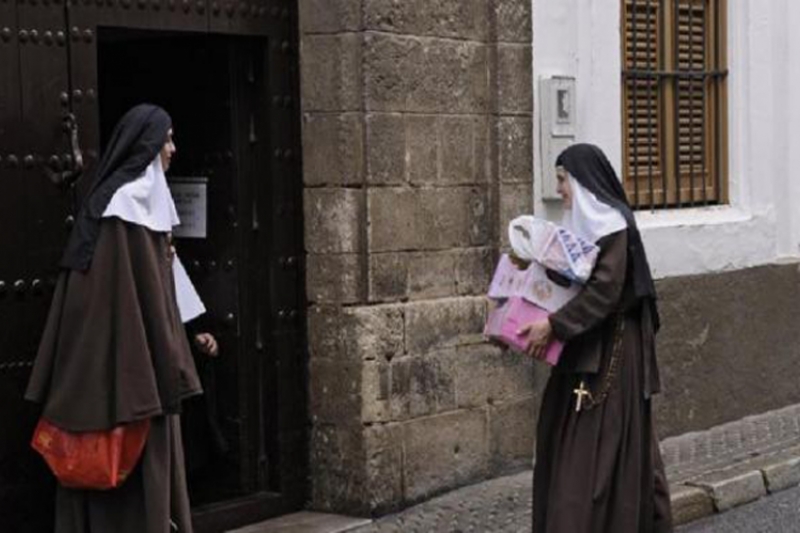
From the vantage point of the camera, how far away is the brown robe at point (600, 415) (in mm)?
6363

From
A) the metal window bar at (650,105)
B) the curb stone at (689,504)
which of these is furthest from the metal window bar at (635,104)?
the curb stone at (689,504)

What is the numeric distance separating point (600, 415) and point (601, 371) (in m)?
0.18

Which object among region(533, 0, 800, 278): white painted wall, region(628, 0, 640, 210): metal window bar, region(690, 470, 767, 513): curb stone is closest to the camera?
region(690, 470, 767, 513): curb stone

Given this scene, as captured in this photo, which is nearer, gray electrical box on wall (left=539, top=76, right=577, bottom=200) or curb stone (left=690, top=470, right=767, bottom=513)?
curb stone (left=690, top=470, right=767, bottom=513)

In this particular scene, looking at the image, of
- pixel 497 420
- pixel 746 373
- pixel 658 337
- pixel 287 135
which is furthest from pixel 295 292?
pixel 746 373

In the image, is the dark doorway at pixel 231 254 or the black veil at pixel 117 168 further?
the dark doorway at pixel 231 254

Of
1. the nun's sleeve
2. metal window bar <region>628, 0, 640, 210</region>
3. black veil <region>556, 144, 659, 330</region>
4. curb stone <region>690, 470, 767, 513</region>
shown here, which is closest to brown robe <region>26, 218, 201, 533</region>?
the nun's sleeve

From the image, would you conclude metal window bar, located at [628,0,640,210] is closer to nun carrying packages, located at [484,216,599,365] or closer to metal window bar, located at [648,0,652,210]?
metal window bar, located at [648,0,652,210]

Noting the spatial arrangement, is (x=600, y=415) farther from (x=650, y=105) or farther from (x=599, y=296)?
(x=650, y=105)

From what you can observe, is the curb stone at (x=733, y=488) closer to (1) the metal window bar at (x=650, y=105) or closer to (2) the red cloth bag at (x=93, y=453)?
(1) the metal window bar at (x=650, y=105)

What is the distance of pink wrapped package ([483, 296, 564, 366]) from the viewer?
6.38m

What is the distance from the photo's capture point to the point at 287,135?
7.71 m

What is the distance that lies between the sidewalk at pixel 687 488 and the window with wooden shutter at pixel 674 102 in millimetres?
1482

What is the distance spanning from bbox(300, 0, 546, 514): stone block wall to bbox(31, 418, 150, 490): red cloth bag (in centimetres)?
211
